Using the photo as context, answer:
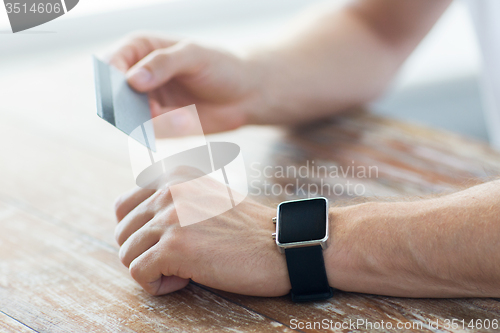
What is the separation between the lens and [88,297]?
0.61 metres

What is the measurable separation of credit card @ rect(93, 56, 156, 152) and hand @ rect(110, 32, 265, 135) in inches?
1.5

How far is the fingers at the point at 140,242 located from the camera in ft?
2.05

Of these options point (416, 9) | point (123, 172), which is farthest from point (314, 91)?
point (123, 172)

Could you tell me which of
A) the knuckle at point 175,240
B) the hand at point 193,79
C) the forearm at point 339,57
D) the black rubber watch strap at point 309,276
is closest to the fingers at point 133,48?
the hand at point 193,79

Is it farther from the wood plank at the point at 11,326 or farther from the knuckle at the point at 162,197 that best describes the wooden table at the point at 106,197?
the knuckle at the point at 162,197

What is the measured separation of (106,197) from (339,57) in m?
0.71

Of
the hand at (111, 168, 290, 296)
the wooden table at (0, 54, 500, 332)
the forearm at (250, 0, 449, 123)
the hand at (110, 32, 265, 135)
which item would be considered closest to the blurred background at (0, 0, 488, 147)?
the wooden table at (0, 54, 500, 332)

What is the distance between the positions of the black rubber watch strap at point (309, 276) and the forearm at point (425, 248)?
0.05 ft

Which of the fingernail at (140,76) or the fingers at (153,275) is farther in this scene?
the fingernail at (140,76)

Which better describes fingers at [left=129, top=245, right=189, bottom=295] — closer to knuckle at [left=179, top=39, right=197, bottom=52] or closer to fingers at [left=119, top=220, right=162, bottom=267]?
fingers at [left=119, top=220, right=162, bottom=267]

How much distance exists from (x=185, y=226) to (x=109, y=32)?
85.1 inches

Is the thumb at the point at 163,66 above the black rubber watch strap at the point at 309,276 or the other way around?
above

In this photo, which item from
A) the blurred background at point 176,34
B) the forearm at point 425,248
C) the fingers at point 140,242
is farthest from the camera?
the blurred background at point 176,34

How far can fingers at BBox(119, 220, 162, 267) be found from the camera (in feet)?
2.05
